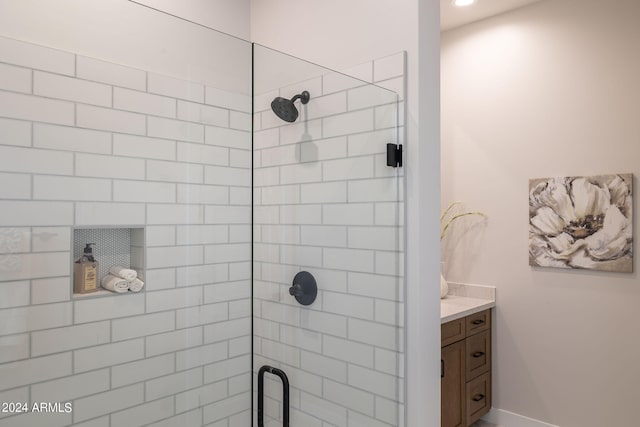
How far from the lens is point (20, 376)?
996mm

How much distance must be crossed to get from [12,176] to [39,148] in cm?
9

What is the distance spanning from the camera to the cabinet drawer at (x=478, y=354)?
2.60 m

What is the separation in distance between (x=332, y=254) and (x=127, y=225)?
2.41 feet

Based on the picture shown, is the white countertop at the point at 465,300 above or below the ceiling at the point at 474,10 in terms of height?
below

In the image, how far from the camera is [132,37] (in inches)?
46.9

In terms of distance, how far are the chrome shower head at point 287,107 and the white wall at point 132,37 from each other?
120mm

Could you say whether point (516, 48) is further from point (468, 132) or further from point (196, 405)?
point (196, 405)

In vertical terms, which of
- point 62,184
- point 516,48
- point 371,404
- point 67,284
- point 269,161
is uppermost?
point 516,48

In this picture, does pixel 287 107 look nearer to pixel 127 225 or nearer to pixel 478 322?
pixel 127 225

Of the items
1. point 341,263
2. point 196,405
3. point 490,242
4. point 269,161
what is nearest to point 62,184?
point 269,161

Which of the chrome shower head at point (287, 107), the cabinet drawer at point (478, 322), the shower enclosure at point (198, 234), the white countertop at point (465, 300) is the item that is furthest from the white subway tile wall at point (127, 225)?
the cabinet drawer at point (478, 322)

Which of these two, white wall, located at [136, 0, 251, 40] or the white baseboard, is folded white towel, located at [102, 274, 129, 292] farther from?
the white baseboard

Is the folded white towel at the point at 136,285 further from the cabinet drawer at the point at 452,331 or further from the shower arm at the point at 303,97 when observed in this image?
the cabinet drawer at the point at 452,331

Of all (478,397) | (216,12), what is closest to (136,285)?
(216,12)
